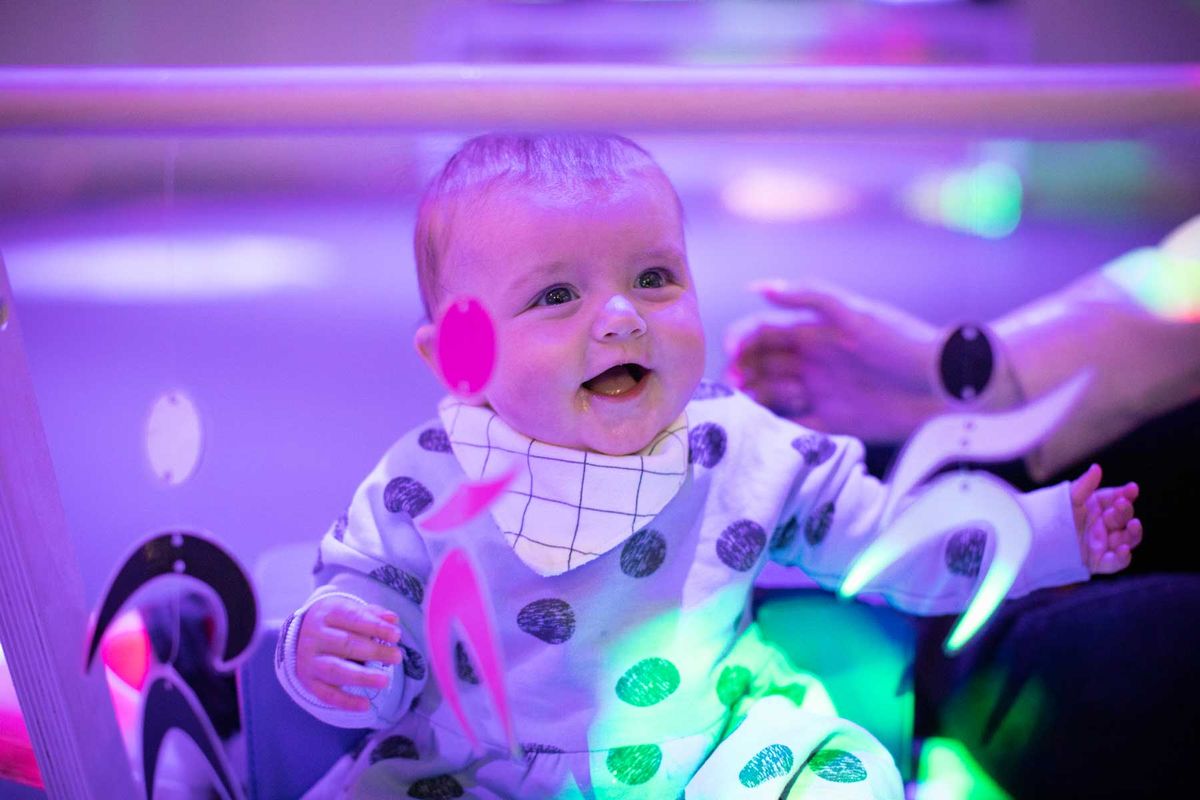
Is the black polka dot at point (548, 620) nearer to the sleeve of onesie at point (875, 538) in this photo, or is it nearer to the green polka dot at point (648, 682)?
the green polka dot at point (648, 682)

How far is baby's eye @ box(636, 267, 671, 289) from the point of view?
56 centimetres

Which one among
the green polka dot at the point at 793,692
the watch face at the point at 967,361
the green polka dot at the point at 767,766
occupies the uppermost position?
the watch face at the point at 967,361

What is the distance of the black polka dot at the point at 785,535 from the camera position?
0.67m

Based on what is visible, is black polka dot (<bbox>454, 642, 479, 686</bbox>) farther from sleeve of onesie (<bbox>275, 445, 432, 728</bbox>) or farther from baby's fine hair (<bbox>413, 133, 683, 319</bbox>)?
baby's fine hair (<bbox>413, 133, 683, 319</bbox>)

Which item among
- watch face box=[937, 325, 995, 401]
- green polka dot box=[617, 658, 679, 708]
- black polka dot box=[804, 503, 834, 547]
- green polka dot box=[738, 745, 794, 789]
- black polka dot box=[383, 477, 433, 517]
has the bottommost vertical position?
green polka dot box=[738, 745, 794, 789]

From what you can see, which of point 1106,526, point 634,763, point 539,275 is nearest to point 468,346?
point 539,275

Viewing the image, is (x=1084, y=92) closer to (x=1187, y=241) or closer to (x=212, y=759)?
(x=1187, y=241)

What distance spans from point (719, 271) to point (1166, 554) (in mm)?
633

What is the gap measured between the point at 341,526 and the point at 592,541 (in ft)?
0.49

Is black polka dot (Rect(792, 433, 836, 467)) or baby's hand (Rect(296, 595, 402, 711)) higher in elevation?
black polka dot (Rect(792, 433, 836, 467))

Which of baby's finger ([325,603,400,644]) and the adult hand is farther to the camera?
the adult hand

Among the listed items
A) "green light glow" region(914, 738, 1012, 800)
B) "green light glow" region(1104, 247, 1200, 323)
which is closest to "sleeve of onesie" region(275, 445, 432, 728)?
"green light glow" region(914, 738, 1012, 800)

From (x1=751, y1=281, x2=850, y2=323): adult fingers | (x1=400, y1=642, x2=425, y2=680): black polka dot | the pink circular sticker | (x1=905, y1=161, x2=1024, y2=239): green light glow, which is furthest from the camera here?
(x1=751, y1=281, x2=850, y2=323): adult fingers

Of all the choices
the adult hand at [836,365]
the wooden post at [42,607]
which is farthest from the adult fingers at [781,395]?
the wooden post at [42,607]
